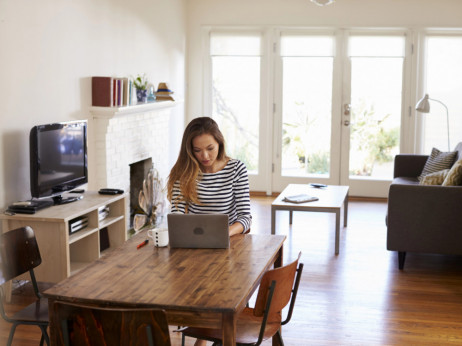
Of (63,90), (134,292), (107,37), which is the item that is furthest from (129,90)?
(134,292)

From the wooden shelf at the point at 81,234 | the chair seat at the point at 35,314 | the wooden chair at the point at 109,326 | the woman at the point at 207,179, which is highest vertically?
the woman at the point at 207,179

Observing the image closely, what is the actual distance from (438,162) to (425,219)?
5.80 ft

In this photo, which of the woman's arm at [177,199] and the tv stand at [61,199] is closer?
the woman's arm at [177,199]

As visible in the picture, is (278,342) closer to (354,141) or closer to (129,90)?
(129,90)

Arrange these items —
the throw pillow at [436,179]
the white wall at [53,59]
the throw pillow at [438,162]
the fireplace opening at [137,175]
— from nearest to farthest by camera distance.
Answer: the white wall at [53,59], the throw pillow at [436,179], the throw pillow at [438,162], the fireplace opening at [137,175]

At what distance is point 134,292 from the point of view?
93.5 inches

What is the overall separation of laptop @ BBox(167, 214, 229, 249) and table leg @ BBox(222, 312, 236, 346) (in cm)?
68

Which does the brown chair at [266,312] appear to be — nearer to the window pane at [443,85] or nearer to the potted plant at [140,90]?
the potted plant at [140,90]

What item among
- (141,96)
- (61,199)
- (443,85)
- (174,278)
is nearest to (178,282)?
(174,278)

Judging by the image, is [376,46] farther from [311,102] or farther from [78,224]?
[78,224]

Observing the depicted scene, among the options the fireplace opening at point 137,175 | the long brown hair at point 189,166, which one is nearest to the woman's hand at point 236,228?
the long brown hair at point 189,166

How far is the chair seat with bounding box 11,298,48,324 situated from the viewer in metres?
2.98

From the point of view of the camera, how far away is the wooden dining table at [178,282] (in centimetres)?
226

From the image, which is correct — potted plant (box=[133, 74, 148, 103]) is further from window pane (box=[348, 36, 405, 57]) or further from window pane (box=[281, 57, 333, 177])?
window pane (box=[348, 36, 405, 57])
